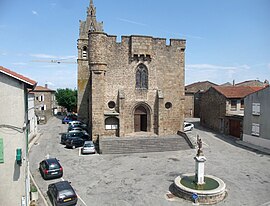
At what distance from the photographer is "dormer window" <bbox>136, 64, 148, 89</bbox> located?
2697 cm

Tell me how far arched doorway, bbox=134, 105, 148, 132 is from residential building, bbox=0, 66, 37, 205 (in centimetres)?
1827

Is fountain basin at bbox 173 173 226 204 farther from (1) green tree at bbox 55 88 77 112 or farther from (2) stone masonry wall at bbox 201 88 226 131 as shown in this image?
(1) green tree at bbox 55 88 77 112

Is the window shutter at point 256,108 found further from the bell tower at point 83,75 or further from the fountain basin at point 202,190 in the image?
the bell tower at point 83,75

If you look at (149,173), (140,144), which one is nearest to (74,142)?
(140,144)

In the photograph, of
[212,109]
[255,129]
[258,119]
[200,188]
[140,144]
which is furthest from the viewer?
[212,109]

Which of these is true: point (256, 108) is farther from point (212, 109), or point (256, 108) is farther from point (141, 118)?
point (141, 118)

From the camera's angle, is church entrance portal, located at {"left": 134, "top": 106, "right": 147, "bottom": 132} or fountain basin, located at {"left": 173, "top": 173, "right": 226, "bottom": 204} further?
church entrance portal, located at {"left": 134, "top": 106, "right": 147, "bottom": 132}

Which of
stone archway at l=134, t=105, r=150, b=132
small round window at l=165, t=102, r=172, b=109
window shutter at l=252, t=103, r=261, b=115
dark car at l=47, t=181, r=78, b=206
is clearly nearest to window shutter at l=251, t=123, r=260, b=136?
window shutter at l=252, t=103, r=261, b=115

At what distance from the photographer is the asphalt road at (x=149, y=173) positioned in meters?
13.0

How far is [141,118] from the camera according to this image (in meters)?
27.9

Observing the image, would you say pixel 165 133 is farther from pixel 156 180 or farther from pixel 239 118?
pixel 156 180

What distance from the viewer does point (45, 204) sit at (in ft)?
39.8

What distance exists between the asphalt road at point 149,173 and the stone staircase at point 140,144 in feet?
3.53

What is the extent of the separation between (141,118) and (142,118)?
13 centimetres
